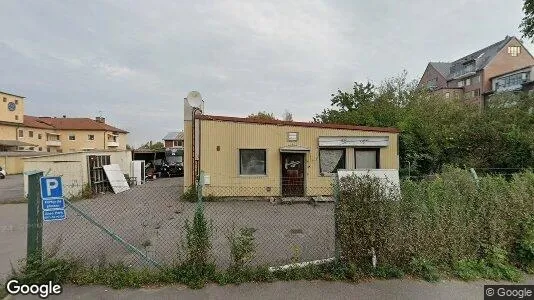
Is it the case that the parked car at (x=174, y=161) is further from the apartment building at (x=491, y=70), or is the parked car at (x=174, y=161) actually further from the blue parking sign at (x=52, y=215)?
the apartment building at (x=491, y=70)

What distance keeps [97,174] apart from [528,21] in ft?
86.8

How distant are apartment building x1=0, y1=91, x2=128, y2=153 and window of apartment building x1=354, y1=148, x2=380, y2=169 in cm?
3680

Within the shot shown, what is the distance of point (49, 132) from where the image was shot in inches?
2108

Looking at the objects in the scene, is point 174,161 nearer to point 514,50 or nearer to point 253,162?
point 253,162

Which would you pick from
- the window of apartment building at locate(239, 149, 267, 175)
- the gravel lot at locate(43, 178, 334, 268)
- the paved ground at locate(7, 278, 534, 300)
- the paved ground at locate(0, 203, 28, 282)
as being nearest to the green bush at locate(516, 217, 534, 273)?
the paved ground at locate(7, 278, 534, 300)

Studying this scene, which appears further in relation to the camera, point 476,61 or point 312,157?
point 476,61

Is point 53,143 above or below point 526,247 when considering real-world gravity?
above

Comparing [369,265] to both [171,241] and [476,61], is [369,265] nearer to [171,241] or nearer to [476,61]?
[171,241]

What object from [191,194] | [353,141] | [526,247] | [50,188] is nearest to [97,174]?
[191,194]

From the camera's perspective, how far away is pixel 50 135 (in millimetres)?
53812

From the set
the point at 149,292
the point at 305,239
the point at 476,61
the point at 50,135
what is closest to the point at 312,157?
the point at 305,239

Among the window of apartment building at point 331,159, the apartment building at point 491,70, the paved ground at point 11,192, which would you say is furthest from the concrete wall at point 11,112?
the apartment building at point 491,70

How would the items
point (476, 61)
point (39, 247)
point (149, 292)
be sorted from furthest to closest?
point (476, 61) < point (39, 247) < point (149, 292)

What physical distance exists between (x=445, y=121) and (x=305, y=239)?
17.8m
